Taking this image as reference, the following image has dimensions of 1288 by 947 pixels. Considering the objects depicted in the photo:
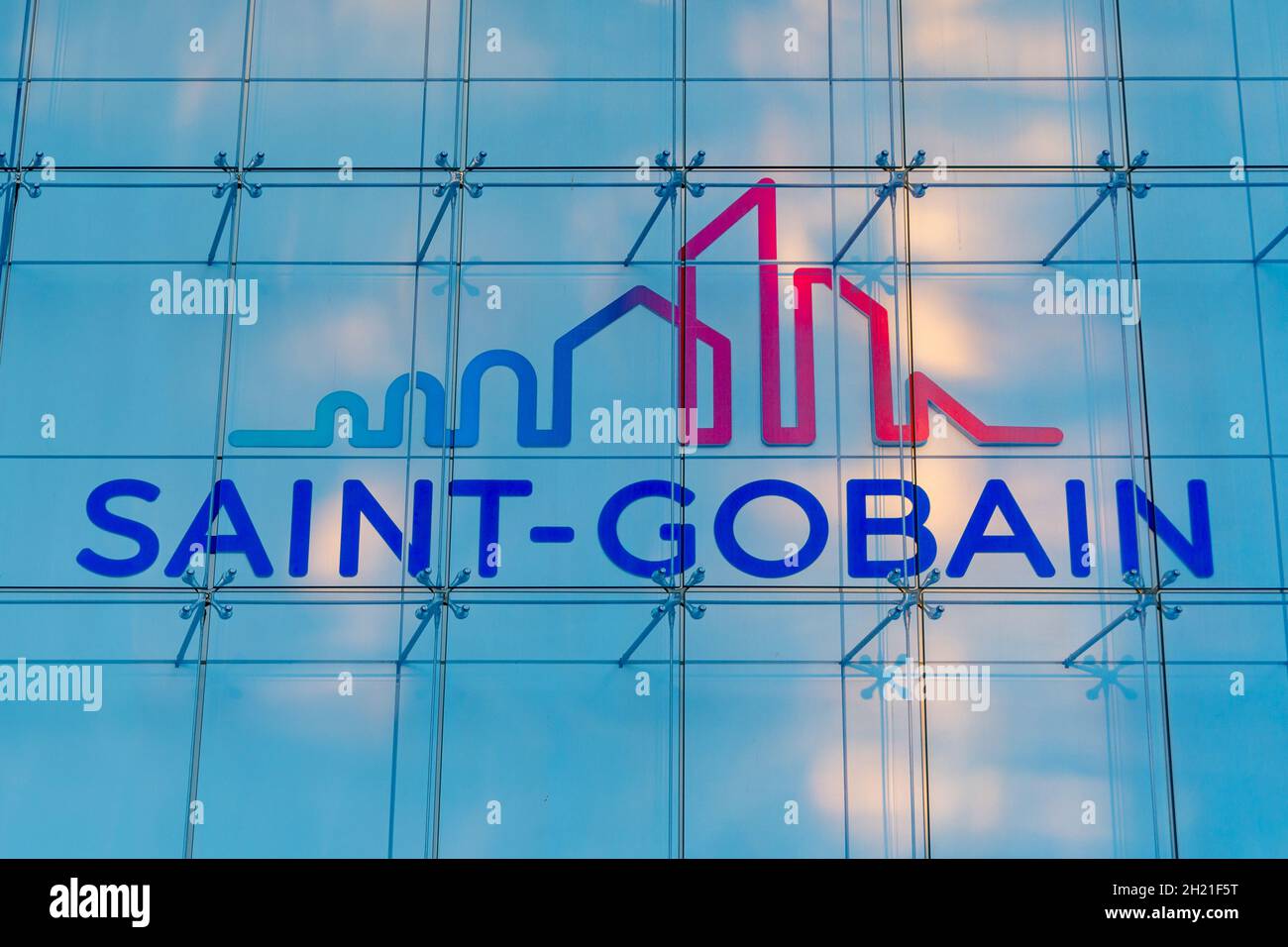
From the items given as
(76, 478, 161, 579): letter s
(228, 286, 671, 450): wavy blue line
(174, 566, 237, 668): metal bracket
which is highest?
(228, 286, 671, 450): wavy blue line

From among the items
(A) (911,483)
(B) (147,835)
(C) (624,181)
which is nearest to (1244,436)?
(A) (911,483)

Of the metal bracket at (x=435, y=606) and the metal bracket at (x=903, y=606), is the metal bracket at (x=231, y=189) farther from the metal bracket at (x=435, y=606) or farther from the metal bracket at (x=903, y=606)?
the metal bracket at (x=903, y=606)

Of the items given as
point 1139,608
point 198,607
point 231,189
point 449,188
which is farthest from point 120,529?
point 1139,608

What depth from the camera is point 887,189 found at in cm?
718

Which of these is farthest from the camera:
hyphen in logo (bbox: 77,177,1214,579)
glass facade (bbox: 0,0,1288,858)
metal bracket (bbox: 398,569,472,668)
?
hyphen in logo (bbox: 77,177,1214,579)

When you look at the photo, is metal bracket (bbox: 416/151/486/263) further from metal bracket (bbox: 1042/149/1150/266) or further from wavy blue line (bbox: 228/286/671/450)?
metal bracket (bbox: 1042/149/1150/266)

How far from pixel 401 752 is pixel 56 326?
2604 millimetres

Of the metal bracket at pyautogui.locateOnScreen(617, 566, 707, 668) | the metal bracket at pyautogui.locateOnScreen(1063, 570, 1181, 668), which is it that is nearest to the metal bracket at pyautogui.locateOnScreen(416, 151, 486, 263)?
the metal bracket at pyautogui.locateOnScreen(617, 566, 707, 668)

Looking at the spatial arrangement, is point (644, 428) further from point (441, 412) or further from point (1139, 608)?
point (1139, 608)

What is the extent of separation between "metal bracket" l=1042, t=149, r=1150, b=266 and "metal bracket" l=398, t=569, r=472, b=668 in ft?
10.3

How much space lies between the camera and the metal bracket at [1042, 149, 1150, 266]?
7160 mm

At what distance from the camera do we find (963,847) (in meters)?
6.57

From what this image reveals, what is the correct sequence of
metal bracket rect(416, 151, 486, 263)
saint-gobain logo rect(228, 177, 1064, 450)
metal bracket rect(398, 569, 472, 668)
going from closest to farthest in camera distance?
1. metal bracket rect(398, 569, 472, 668)
2. saint-gobain logo rect(228, 177, 1064, 450)
3. metal bracket rect(416, 151, 486, 263)

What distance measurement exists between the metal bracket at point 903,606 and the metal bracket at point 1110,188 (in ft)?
5.46
